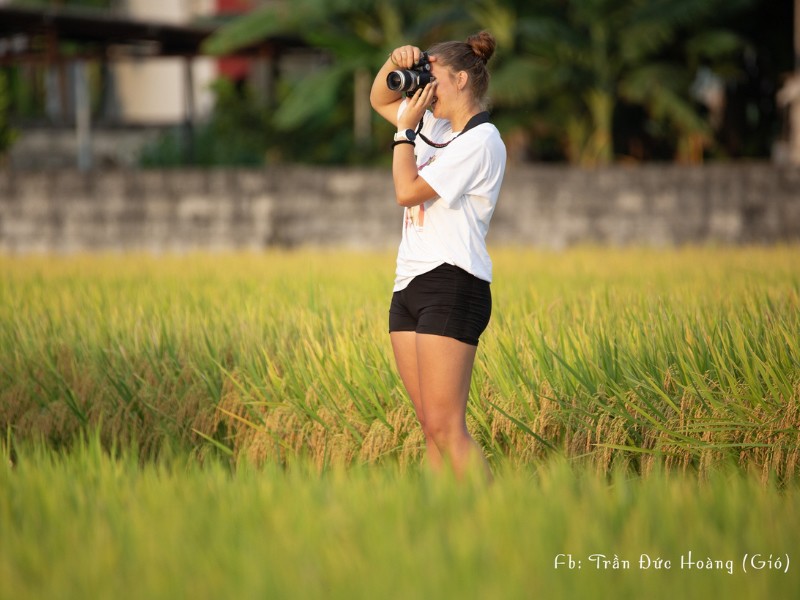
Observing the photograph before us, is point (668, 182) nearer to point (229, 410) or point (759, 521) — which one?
point (229, 410)

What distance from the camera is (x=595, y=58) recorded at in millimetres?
14516

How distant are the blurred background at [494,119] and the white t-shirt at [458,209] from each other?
24.5ft

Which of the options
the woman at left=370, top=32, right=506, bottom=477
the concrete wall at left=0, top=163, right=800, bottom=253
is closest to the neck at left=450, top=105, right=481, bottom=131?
the woman at left=370, top=32, right=506, bottom=477

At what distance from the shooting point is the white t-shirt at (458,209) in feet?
10.8

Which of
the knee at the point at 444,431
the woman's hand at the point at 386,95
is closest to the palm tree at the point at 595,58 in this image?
the woman's hand at the point at 386,95

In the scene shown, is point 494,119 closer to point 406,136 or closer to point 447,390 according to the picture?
point 406,136

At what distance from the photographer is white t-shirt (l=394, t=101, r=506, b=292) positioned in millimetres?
3279

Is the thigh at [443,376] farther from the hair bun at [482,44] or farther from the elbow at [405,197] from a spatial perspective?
the hair bun at [482,44]

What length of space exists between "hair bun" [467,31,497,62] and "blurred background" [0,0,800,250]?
7374 millimetres

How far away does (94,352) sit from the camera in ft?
16.5

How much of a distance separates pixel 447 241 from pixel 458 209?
0.34 feet

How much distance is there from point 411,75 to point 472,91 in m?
0.20

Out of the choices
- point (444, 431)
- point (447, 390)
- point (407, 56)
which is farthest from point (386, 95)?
point (444, 431)

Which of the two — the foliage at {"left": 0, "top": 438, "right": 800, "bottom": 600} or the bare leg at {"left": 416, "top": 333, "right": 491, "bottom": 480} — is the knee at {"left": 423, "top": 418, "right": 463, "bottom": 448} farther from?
the foliage at {"left": 0, "top": 438, "right": 800, "bottom": 600}
